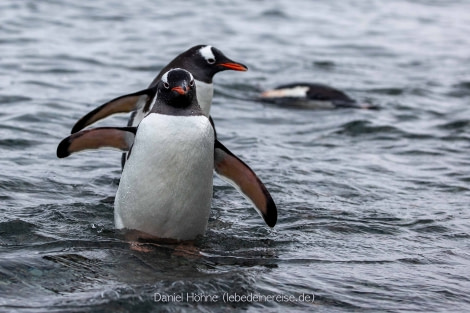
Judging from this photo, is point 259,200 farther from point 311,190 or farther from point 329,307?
point 311,190

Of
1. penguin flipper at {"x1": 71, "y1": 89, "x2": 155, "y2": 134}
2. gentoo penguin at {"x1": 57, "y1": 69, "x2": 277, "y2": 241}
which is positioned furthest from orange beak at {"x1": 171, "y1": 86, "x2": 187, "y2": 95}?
penguin flipper at {"x1": 71, "y1": 89, "x2": 155, "y2": 134}

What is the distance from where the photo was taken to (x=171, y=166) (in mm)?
5230

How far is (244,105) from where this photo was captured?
1033cm

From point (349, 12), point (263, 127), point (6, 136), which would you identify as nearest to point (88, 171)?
point (6, 136)

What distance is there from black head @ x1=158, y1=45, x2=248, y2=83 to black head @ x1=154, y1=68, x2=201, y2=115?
1901 mm

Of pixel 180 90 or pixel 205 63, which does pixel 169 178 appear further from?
pixel 205 63

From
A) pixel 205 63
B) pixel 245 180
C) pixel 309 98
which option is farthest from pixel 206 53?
pixel 309 98

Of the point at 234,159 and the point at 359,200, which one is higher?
the point at 234,159

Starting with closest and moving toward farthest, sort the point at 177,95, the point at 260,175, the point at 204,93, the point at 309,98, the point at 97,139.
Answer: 1. the point at 177,95
2. the point at 97,139
3. the point at 204,93
4. the point at 260,175
5. the point at 309,98

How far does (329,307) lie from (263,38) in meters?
10.6

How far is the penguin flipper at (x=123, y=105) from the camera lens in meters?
6.31

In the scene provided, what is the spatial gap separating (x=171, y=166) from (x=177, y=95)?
0.41 meters

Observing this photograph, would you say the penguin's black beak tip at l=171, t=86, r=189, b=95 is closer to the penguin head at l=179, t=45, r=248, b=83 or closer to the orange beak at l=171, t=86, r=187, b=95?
the orange beak at l=171, t=86, r=187, b=95

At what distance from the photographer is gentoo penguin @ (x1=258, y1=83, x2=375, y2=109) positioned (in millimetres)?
10352
